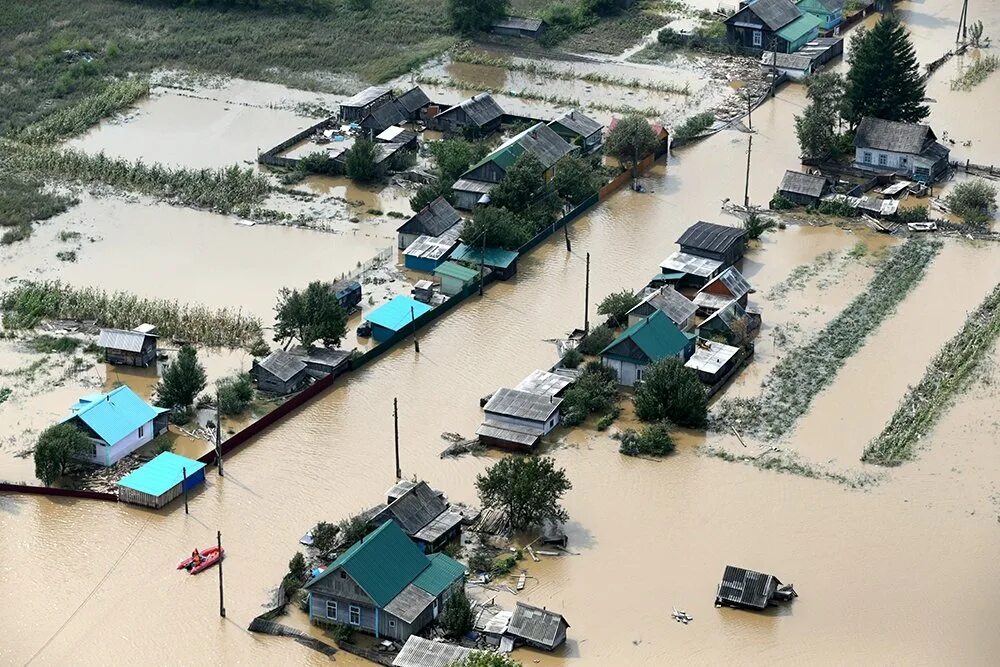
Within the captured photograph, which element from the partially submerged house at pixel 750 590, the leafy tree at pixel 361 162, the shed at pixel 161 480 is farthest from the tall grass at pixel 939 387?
the leafy tree at pixel 361 162

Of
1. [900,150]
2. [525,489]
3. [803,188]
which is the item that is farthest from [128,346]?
[900,150]

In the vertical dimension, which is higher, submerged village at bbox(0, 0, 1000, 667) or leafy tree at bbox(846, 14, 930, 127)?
leafy tree at bbox(846, 14, 930, 127)

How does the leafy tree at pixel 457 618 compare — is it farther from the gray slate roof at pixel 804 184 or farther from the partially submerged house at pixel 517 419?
the gray slate roof at pixel 804 184

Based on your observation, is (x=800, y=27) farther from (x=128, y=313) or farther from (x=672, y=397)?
(x=128, y=313)

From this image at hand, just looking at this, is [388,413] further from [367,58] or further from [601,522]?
[367,58]

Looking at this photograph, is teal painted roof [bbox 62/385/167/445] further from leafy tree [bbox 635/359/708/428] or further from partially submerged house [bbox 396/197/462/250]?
partially submerged house [bbox 396/197/462/250]

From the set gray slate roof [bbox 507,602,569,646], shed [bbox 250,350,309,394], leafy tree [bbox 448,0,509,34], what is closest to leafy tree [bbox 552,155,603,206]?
shed [bbox 250,350,309,394]

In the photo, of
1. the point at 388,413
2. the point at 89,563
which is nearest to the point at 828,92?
the point at 388,413
